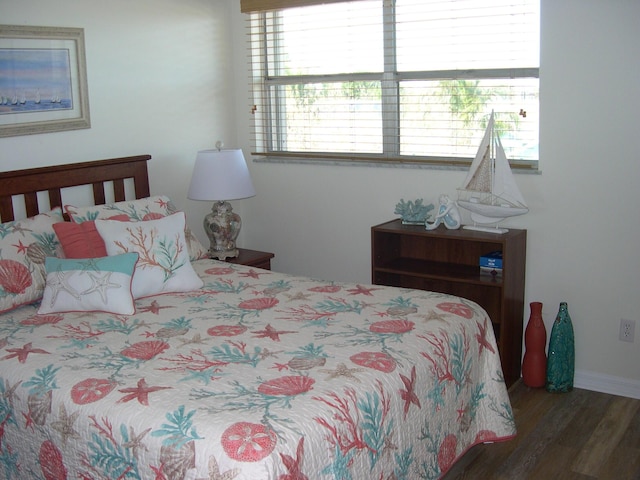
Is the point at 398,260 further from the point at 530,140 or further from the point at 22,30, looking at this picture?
the point at 22,30

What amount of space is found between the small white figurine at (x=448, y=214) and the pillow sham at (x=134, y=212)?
1.14 m

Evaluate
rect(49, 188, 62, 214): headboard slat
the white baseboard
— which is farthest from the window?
rect(49, 188, 62, 214): headboard slat

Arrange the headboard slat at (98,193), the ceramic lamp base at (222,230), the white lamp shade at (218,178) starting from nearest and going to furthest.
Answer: the headboard slat at (98,193), the white lamp shade at (218,178), the ceramic lamp base at (222,230)

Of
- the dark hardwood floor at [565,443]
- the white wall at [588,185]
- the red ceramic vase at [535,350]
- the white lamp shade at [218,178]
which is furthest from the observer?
the white lamp shade at [218,178]

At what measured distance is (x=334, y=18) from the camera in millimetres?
3990

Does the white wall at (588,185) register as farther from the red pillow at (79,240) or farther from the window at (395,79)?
the red pillow at (79,240)

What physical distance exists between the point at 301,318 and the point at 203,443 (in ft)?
2.99

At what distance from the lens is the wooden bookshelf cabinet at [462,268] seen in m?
3.39

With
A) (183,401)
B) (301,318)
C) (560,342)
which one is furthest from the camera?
(560,342)

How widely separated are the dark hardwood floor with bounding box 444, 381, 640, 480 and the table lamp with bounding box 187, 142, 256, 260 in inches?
64.0

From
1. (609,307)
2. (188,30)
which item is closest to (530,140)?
(609,307)

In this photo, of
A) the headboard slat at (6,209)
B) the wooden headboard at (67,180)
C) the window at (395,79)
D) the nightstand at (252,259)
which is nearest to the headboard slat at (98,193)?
the wooden headboard at (67,180)

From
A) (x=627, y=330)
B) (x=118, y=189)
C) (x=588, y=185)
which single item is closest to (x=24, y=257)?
(x=118, y=189)

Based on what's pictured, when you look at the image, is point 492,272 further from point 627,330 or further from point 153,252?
point 153,252
